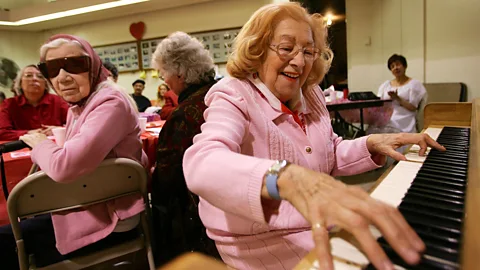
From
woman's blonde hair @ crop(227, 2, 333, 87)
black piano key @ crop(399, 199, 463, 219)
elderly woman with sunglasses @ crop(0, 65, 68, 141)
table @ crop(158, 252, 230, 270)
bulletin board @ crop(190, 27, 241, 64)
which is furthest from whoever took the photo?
bulletin board @ crop(190, 27, 241, 64)

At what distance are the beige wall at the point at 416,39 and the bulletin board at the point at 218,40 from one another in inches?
73.2

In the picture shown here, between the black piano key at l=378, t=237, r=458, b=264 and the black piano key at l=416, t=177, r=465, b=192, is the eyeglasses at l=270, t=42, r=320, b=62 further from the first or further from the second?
the black piano key at l=378, t=237, r=458, b=264

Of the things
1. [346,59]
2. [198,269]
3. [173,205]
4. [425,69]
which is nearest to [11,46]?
[346,59]

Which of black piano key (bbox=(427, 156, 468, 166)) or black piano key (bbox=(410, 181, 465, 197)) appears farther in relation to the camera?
black piano key (bbox=(427, 156, 468, 166))

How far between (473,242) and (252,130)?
1.76ft

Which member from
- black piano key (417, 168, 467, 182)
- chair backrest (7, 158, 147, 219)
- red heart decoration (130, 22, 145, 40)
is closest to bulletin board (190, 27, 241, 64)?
red heart decoration (130, 22, 145, 40)

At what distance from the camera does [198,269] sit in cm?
33

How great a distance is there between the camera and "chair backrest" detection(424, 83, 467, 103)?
3596 mm

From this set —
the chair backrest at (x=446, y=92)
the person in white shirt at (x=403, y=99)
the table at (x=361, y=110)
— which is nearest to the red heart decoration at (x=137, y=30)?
the table at (x=361, y=110)

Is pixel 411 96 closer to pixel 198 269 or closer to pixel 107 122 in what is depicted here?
pixel 107 122

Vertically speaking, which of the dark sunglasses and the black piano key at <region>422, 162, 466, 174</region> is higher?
the dark sunglasses

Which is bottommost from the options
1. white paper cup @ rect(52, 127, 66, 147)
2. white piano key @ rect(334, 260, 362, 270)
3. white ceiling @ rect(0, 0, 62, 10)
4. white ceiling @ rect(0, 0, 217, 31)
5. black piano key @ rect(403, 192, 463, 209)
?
white piano key @ rect(334, 260, 362, 270)

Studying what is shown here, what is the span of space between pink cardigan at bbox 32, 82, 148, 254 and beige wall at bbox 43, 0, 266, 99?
170 inches

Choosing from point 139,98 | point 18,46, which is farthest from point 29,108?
point 18,46
